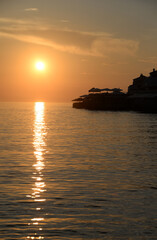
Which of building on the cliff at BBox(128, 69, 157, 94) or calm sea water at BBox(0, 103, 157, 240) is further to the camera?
building on the cliff at BBox(128, 69, 157, 94)

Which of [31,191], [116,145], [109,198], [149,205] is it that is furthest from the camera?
[116,145]

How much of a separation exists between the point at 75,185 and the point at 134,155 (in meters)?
10.1

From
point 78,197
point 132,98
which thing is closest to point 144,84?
point 132,98

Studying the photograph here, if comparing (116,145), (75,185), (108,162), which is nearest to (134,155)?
(108,162)

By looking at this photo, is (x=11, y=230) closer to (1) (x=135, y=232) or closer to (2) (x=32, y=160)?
(1) (x=135, y=232)

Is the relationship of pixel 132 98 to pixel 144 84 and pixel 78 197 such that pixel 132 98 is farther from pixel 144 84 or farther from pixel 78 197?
pixel 78 197

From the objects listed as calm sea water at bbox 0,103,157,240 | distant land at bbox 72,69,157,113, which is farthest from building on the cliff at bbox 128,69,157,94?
calm sea water at bbox 0,103,157,240

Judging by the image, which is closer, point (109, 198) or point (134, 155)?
point (109, 198)

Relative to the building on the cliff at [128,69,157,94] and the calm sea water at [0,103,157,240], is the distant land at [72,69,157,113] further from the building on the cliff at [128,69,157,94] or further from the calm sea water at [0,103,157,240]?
the calm sea water at [0,103,157,240]

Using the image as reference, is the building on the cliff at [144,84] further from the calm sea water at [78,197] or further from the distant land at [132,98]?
the calm sea water at [78,197]

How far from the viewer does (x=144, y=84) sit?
384ft

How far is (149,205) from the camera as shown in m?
12.2

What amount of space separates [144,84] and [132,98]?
7.91 metres

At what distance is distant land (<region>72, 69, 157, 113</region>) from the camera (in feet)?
344
